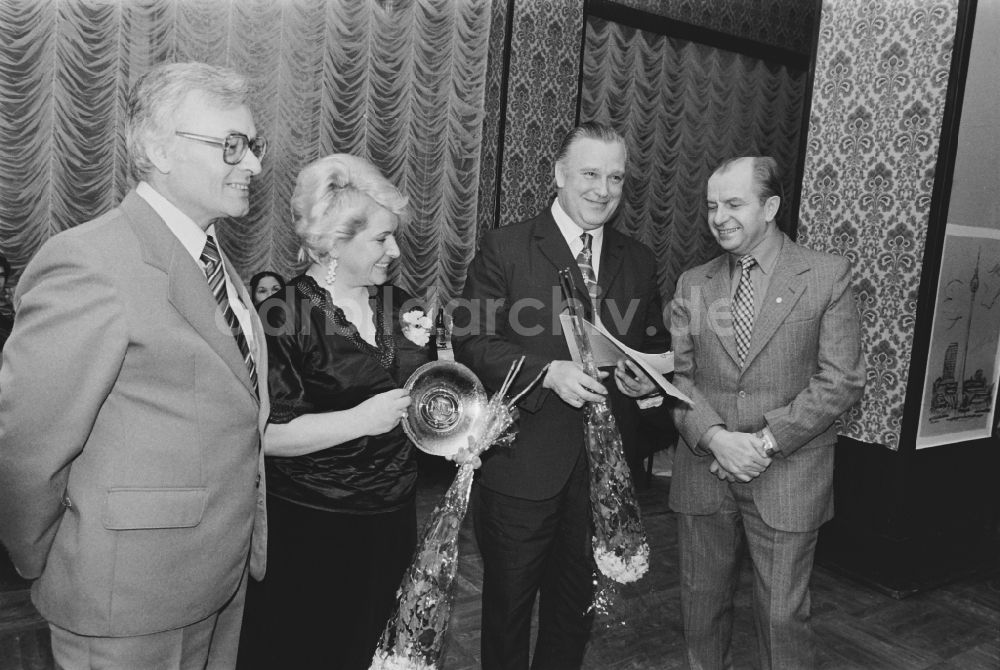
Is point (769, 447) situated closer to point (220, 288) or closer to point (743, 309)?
point (743, 309)

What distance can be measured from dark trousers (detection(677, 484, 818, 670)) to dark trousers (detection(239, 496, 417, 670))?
1.09 metres

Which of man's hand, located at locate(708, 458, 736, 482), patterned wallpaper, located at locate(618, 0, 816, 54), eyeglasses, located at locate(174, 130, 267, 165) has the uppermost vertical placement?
patterned wallpaper, located at locate(618, 0, 816, 54)

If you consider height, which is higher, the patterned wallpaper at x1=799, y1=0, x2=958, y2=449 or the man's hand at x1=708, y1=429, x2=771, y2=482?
the patterned wallpaper at x1=799, y1=0, x2=958, y2=449

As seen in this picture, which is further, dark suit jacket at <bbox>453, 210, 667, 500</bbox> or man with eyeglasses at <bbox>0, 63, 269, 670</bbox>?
dark suit jacket at <bbox>453, 210, 667, 500</bbox>

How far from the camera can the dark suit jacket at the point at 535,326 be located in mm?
2072

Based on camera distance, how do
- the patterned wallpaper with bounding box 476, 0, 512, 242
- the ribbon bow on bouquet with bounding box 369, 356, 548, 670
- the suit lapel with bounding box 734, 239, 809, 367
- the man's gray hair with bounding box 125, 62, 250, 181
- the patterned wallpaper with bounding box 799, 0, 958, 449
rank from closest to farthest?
the man's gray hair with bounding box 125, 62, 250, 181 → the ribbon bow on bouquet with bounding box 369, 356, 548, 670 → the suit lapel with bounding box 734, 239, 809, 367 → the patterned wallpaper with bounding box 799, 0, 958, 449 → the patterned wallpaper with bounding box 476, 0, 512, 242

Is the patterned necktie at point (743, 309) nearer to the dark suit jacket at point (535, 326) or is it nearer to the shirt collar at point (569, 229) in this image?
the dark suit jacket at point (535, 326)

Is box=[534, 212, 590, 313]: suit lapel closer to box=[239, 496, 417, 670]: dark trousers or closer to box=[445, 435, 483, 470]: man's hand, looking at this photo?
box=[445, 435, 483, 470]: man's hand

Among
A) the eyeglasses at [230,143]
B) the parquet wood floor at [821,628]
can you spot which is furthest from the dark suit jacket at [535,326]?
the eyeglasses at [230,143]

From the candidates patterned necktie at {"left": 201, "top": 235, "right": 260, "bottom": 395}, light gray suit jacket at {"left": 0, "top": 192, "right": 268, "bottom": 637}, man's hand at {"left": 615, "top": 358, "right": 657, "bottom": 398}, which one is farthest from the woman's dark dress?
man's hand at {"left": 615, "top": 358, "right": 657, "bottom": 398}

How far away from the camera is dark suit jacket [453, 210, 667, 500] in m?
2.07

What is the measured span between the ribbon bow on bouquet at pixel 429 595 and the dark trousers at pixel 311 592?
0.33ft

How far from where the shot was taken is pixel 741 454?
216cm

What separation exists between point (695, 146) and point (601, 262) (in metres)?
5.33
